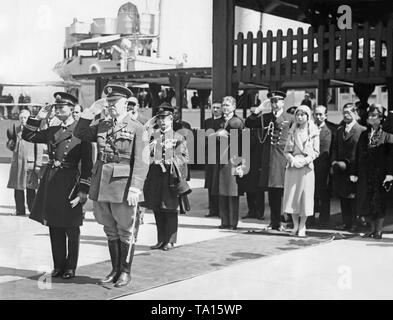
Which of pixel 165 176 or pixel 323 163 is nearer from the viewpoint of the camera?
pixel 165 176

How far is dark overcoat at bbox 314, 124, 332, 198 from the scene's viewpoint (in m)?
9.39

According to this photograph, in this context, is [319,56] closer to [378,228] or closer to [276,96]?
[276,96]

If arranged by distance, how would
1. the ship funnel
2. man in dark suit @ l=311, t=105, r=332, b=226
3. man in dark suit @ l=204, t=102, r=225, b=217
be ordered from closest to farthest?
man in dark suit @ l=311, t=105, r=332, b=226
man in dark suit @ l=204, t=102, r=225, b=217
the ship funnel

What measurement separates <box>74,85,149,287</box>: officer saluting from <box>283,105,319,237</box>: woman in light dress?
334 cm

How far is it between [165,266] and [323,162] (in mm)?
3612

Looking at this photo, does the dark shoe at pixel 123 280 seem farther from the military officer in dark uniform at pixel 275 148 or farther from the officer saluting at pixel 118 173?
the military officer in dark uniform at pixel 275 148

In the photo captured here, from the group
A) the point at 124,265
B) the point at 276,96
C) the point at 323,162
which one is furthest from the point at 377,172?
the point at 124,265

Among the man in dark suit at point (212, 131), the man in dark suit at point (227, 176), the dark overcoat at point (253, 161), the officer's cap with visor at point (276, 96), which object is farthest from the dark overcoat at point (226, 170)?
the officer's cap with visor at point (276, 96)

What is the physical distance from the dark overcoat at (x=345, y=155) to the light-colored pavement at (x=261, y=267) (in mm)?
856

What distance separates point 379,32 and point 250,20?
7.26 metres

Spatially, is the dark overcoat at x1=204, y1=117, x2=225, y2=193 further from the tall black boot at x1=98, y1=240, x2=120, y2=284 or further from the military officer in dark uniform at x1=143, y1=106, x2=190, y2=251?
the tall black boot at x1=98, y1=240, x2=120, y2=284

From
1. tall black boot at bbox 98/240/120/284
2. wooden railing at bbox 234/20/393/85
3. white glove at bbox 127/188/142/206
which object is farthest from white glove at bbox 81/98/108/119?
wooden railing at bbox 234/20/393/85

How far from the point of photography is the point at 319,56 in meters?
9.92
